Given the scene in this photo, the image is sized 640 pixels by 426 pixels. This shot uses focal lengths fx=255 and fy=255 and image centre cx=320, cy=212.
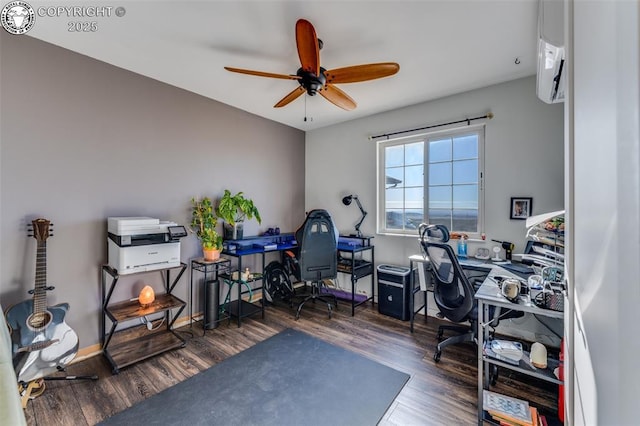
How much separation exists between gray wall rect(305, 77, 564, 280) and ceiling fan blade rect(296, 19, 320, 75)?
1.96 metres

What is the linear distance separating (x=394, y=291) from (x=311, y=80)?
2.47 meters

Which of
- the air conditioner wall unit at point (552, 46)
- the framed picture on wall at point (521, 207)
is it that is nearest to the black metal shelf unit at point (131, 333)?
the air conditioner wall unit at point (552, 46)

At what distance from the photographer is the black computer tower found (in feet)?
9.89

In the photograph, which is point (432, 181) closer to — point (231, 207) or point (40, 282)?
point (231, 207)

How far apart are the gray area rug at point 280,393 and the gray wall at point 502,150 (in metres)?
1.75

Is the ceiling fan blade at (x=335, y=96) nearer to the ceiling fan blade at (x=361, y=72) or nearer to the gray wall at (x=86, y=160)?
the ceiling fan blade at (x=361, y=72)

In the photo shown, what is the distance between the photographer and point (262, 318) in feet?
10.0

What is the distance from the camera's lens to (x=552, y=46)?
142cm

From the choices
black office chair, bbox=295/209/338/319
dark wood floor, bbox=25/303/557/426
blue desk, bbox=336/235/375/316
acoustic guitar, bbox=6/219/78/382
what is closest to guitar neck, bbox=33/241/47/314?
acoustic guitar, bbox=6/219/78/382

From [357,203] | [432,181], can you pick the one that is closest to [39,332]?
[357,203]

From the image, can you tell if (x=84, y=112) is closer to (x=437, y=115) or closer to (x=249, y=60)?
(x=249, y=60)

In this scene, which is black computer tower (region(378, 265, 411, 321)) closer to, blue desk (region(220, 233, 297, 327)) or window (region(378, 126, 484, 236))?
window (region(378, 126, 484, 236))

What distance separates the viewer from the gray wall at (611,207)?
35 centimetres

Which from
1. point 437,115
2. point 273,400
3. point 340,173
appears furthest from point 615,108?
point 340,173
